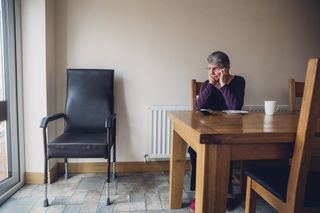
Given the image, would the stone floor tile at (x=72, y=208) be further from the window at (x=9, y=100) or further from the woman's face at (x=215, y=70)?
the woman's face at (x=215, y=70)

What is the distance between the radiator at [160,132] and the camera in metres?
2.48

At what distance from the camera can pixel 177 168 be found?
178 cm

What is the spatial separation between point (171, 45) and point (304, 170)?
5.93 ft

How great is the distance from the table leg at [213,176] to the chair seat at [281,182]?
27 cm

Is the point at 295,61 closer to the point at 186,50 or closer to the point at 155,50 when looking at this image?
the point at 186,50

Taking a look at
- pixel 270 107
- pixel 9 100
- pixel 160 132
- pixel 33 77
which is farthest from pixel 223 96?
pixel 9 100

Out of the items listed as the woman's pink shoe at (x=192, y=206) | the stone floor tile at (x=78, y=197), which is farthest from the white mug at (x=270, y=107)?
the stone floor tile at (x=78, y=197)

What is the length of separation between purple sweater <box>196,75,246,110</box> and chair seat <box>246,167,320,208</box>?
0.65 meters

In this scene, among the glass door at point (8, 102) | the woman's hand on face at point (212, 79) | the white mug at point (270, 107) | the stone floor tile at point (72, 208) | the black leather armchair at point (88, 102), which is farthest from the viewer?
the black leather armchair at point (88, 102)

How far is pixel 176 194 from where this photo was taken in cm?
184

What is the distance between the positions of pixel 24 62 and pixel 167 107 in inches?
52.7

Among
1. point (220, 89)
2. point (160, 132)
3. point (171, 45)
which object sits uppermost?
point (171, 45)

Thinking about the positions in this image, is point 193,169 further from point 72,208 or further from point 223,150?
point 223,150

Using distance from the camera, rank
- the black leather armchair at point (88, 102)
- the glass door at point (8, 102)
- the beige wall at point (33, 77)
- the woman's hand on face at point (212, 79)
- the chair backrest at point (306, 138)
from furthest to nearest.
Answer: the black leather armchair at point (88, 102), the beige wall at point (33, 77), the glass door at point (8, 102), the woman's hand on face at point (212, 79), the chair backrest at point (306, 138)
